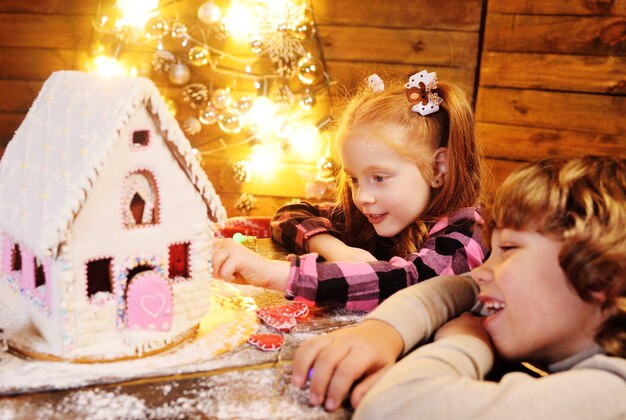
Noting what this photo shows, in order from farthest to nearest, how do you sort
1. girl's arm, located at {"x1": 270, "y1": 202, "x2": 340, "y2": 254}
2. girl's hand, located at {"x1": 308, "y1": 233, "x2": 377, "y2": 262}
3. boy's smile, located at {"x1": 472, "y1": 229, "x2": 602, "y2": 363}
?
girl's arm, located at {"x1": 270, "y1": 202, "x2": 340, "y2": 254}
girl's hand, located at {"x1": 308, "y1": 233, "x2": 377, "y2": 262}
boy's smile, located at {"x1": 472, "y1": 229, "x2": 602, "y2": 363}

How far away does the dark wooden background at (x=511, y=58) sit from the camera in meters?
Answer: 2.53

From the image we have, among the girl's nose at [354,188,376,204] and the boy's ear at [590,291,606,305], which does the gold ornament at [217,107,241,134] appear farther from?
the boy's ear at [590,291,606,305]

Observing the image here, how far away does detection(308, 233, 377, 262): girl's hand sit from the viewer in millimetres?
1287

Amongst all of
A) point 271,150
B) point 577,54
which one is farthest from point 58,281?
point 577,54

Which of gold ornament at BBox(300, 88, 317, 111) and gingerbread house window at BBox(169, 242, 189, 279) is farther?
gold ornament at BBox(300, 88, 317, 111)

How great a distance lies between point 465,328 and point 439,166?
625 mm

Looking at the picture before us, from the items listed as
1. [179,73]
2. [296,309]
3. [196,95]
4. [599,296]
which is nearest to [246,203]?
[196,95]

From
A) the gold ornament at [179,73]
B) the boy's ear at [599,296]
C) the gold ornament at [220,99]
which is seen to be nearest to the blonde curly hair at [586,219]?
the boy's ear at [599,296]

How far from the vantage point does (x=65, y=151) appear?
0.77 metres

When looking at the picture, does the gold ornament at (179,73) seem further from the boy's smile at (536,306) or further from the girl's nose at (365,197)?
the boy's smile at (536,306)

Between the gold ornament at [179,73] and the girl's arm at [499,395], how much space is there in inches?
92.7

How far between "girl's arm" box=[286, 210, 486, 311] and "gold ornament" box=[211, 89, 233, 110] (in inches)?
63.5

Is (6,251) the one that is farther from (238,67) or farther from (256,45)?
(238,67)

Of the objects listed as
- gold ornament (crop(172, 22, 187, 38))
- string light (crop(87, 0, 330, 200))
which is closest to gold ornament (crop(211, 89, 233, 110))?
string light (crop(87, 0, 330, 200))
